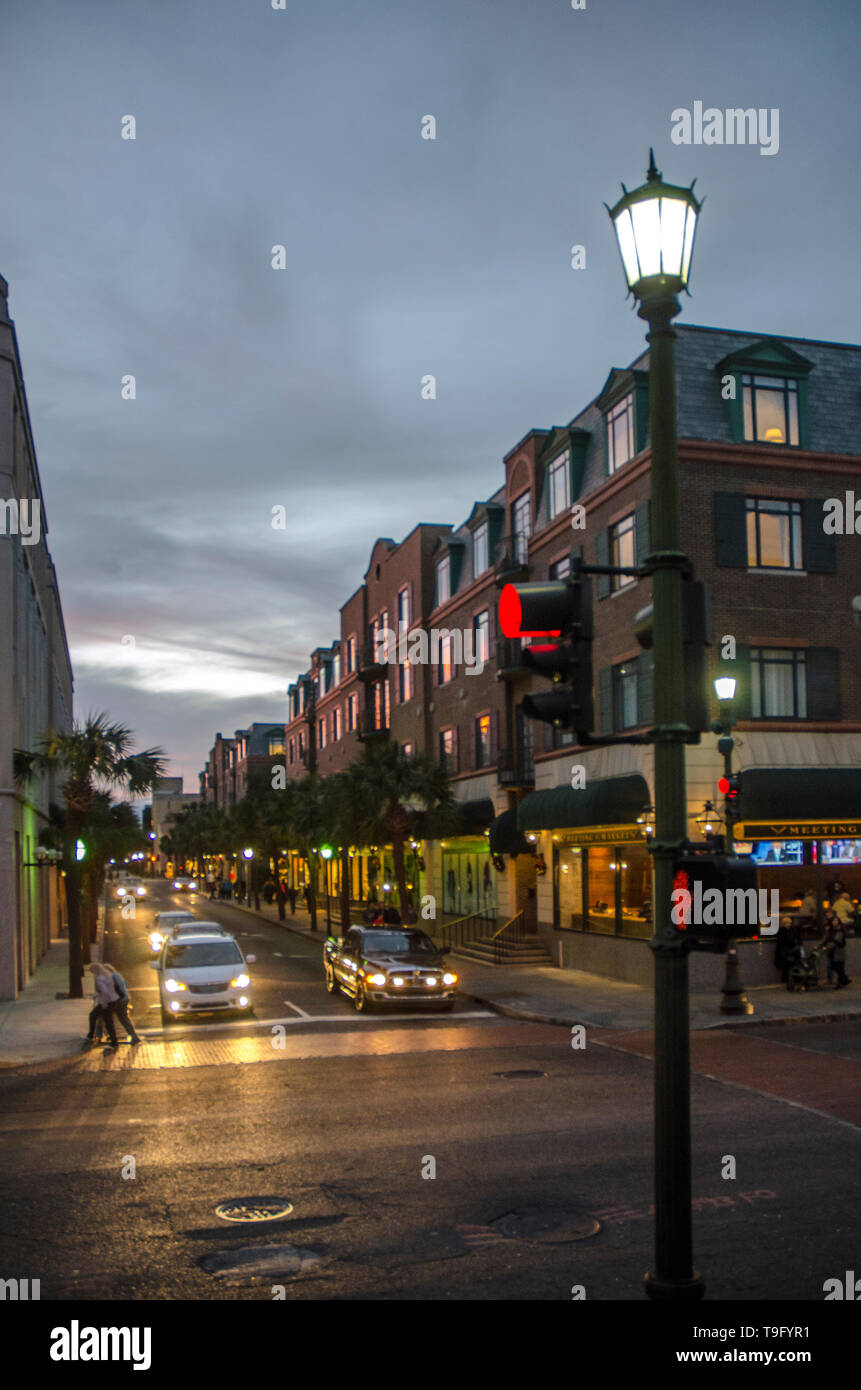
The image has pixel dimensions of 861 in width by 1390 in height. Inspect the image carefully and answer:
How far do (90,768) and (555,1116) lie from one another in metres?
16.6

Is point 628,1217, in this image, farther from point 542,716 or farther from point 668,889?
point 542,716

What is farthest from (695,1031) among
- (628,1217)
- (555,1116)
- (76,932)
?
(76,932)

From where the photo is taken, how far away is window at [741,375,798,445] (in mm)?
25812

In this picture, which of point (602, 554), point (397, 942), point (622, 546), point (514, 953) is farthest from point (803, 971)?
point (602, 554)

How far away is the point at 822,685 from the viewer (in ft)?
83.4

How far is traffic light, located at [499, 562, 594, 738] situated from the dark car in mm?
17207

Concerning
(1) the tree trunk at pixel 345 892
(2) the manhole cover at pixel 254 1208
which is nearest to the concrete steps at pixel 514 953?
(1) the tree trunk at pixel 345 892

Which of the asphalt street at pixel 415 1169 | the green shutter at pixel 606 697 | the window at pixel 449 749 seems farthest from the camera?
the window at pixel 449 749

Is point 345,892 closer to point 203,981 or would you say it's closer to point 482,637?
point 482,637

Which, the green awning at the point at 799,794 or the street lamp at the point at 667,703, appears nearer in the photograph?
the street lamp at the point at 667,703

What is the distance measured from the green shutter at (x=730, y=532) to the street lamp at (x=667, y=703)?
19.4 metres

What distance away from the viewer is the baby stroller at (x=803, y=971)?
23.2 meters

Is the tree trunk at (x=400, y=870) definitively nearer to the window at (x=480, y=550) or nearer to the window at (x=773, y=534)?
the window at (x=480, y=550)

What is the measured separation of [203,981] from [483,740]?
18.2 metres
